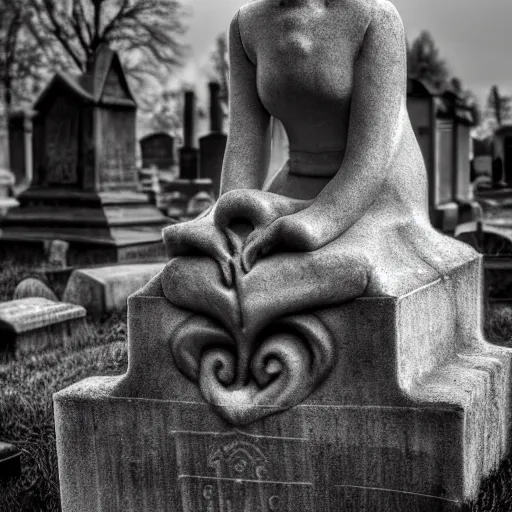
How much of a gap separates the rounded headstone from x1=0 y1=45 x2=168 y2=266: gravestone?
8.49 feet

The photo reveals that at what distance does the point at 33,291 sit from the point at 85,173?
360 centimetres

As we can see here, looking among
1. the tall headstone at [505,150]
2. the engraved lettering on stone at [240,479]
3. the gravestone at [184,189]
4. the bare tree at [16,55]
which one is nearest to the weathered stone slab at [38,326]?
the engraved lettering on stone at [240,479]

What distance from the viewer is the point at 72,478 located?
3223 mm

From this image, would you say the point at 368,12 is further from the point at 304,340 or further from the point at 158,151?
the point at 158,151

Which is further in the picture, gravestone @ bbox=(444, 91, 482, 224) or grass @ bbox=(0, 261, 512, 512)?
gravestone @ bbox=(444, 91, 482, 224)

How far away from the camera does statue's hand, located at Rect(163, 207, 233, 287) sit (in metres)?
3.00

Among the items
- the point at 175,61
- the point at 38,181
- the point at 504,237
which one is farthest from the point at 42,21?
the point at 504,237

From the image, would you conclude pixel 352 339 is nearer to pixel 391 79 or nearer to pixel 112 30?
pixel 391 79

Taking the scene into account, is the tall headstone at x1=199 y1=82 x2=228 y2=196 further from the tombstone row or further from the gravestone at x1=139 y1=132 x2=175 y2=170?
the gravestone at x1=139 y1=132 x2=175 y2=170

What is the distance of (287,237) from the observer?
2.95m

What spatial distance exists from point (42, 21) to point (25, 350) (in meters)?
27.6

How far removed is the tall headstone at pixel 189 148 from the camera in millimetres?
25156

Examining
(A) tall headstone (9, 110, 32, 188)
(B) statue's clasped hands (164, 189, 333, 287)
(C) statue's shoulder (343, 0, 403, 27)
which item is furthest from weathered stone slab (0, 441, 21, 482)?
(A) tall headstone (9, 110, 32, 188)

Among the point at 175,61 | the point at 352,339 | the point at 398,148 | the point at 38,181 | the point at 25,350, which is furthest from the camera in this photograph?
the point at 175,61
